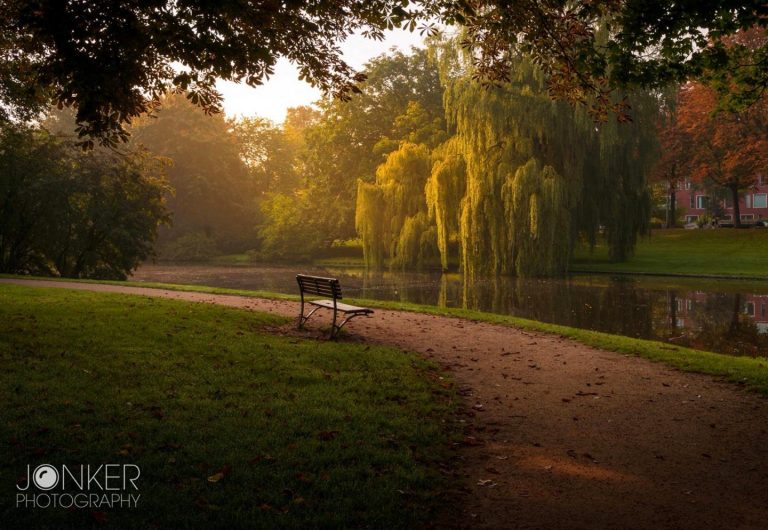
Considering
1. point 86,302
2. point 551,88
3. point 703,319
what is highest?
point 551,88

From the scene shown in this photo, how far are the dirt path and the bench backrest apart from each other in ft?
6.35

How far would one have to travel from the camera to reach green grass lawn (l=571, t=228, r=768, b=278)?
31453 mm

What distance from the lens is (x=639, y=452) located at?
5496 mm

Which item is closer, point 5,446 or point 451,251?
point 5,446

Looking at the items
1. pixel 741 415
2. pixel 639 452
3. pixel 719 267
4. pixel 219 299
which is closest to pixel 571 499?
pixel 639 452

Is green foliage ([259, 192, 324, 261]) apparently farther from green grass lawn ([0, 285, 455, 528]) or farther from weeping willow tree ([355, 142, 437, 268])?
green grass lawn ([0, 285, 455, 528])

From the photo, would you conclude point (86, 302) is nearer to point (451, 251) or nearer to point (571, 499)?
point (571, 499)

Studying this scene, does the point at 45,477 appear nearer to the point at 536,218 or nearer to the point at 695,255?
the point at 536,218

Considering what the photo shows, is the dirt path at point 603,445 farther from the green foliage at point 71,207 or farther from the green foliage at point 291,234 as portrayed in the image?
the green foliage at point 291,234

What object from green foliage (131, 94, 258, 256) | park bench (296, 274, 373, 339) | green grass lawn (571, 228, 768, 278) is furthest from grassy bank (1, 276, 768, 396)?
green foliage (131, 94, 258, 256)

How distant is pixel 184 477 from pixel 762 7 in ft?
26.8

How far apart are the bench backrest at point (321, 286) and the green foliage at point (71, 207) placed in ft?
51.8

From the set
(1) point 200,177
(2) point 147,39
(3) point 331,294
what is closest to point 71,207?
(3) point 331,294

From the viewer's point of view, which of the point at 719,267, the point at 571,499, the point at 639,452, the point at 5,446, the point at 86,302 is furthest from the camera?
the point at 719,267
